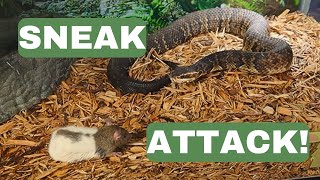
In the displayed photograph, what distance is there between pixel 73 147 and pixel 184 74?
19.5 inches

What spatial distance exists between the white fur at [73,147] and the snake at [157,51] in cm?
17

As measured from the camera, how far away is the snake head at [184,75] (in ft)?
5.74

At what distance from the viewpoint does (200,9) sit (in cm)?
175

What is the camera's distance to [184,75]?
1.76 meters

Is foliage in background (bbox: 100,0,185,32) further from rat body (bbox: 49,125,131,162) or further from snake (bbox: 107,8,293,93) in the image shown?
rat body (bbox: 49,125,131,162)

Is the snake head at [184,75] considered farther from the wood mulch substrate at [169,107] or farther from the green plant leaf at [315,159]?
the green plant leaf at [315,159]

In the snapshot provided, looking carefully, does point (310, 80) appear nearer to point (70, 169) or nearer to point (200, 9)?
point (200, 9)

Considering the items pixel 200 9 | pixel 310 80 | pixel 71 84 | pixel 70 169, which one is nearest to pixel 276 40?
pixel 310 80

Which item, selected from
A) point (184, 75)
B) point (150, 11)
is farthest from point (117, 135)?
point (150, 11)

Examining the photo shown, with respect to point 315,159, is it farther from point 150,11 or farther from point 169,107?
point 150,11

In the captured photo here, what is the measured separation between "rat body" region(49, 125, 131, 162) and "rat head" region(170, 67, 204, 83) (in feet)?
0.92

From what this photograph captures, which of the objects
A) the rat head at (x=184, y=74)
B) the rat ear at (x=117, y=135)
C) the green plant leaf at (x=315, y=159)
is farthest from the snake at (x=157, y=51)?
the green plant leaf at (x=315, y=159)

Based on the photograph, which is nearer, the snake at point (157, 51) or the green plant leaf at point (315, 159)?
the snake at point (157, 51)

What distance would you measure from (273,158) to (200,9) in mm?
649
